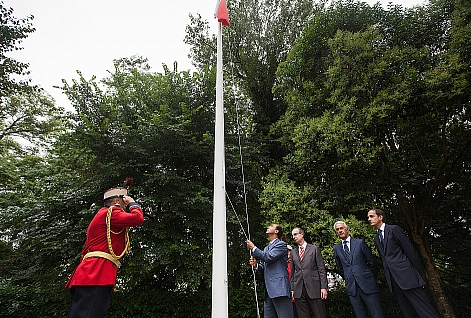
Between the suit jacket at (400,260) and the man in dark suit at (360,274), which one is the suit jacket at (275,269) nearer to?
the man in dark suit at (360,274)

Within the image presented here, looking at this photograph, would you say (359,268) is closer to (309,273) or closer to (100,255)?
(309,273)

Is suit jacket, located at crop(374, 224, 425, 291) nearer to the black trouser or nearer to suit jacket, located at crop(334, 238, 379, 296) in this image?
suit jacket, located at crop(334, 238, 379, 296)

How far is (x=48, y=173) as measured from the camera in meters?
7.68

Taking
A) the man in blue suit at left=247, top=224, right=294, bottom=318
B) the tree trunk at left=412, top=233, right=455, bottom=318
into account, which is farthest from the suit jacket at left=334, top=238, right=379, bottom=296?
the tree trunk at left=412, top=233, right=455, bottom=318

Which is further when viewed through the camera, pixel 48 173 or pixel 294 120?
pixel 48 173

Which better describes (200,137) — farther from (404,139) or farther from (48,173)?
(404,139)

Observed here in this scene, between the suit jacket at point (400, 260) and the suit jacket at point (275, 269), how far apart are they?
1100 millimetres

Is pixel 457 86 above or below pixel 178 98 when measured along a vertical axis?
below

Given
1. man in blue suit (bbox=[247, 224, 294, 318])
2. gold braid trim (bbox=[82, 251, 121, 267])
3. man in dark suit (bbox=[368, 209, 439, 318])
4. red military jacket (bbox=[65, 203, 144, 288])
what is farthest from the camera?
man in blue suit (bbox=[247, 224, 294, 318])

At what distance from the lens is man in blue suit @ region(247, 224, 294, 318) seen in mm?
3211

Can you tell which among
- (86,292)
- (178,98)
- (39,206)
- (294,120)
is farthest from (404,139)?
(39,206)

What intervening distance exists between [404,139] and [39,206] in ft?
26.0

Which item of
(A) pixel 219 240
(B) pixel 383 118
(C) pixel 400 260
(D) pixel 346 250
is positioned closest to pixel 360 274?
(D) pixel 346 250

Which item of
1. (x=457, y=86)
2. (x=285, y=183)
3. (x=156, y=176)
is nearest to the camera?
(x=457, y=86)
